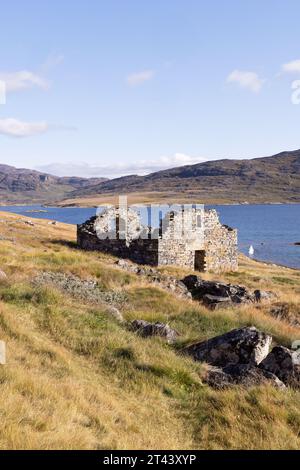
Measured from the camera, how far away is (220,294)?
19859mm

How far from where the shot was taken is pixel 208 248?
33000mm

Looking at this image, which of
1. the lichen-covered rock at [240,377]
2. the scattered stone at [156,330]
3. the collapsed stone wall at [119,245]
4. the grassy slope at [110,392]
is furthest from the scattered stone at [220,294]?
the collapsed stone wall at [119,245]

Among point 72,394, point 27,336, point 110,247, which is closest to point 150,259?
point 110,247

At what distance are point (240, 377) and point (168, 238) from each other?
21.0 m

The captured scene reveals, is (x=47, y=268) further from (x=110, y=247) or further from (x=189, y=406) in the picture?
(x=189, y=406)

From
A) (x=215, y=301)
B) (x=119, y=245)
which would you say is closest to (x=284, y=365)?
(x=215, y=301)

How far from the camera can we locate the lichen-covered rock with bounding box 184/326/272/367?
10.2 m

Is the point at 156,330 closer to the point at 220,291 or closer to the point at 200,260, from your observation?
the point at 220,291

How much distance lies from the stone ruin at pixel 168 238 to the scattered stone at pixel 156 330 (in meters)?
17.1

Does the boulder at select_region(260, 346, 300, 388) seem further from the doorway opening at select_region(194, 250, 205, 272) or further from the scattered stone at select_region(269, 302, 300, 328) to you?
the doorway opening at select_region(194, 250, 205, 272)

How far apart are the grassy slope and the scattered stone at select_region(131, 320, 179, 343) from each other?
35 centimetres

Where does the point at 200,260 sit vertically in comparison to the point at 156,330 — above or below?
below

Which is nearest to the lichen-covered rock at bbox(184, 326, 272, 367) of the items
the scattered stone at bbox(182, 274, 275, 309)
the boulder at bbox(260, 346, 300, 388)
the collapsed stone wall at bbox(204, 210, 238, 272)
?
the boulder at bbox(260, 346, 300, 388)
